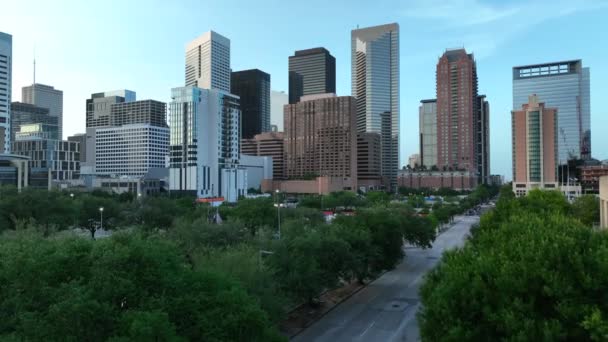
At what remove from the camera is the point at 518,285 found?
1509 cm

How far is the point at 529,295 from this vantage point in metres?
15.3

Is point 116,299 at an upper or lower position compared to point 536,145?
lower

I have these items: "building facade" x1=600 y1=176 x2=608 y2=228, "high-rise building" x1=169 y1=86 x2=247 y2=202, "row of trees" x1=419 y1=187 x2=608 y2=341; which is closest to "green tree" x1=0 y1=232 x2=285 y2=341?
"row of trees" x1=419 y1=187 x2=608 y2=341

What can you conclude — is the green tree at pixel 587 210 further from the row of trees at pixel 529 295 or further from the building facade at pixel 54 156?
the building facade at pixel 54 156

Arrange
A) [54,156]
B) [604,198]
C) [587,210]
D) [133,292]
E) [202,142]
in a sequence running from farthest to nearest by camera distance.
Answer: [54,156] < [202,142] < [587,210] < [604,198] < [133,292]

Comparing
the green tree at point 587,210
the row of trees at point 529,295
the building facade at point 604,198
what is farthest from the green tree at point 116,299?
the green tree at point 587,210

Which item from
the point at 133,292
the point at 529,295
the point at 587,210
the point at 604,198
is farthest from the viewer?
the point at 587,210

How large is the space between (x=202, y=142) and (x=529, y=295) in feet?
421

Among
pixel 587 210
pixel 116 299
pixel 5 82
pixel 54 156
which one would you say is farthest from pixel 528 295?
pixel 54 156

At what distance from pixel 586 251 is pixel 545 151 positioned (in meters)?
178

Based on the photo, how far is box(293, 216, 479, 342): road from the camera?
1197 inches

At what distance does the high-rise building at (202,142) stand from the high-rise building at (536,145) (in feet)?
370

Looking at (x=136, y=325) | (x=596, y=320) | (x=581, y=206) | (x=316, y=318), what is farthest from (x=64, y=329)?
(x=581, y=206)

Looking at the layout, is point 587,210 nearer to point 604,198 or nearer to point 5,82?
point 604,198
